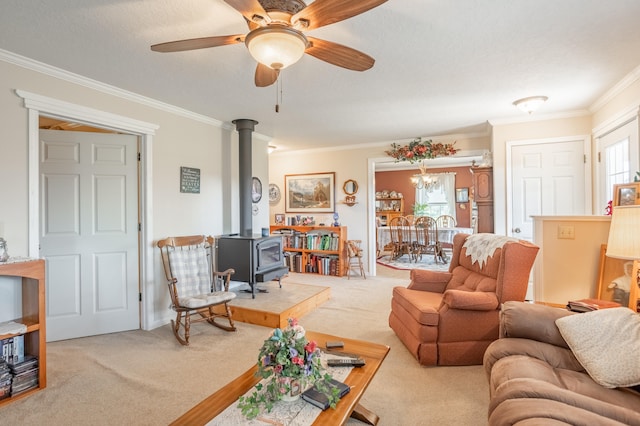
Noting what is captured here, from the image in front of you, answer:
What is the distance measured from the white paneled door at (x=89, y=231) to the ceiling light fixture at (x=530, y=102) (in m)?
4.09

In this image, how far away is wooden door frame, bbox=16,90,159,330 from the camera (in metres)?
2.56

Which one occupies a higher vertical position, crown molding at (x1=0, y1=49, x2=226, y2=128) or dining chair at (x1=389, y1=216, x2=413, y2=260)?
crown molding at (x1=0, y1=49, x2=226, y2=128)

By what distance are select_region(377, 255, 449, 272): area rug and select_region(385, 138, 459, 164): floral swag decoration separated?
233 centimetres

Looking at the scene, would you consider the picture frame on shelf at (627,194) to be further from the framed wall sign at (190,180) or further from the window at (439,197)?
the window at (439,197)

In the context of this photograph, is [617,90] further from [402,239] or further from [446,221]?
[446,221]

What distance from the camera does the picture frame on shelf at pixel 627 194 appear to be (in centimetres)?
252

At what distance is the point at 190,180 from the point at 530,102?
12.7 feet

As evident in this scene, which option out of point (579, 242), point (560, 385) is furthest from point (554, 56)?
point (560, 385)

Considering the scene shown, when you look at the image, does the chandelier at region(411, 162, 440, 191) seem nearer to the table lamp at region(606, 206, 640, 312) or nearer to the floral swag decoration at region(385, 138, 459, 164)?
the floral swag decoration at region(385, 138, 459, 164)

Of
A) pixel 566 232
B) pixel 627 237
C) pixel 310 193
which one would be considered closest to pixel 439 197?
pixel 310 193

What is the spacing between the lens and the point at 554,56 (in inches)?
99.9

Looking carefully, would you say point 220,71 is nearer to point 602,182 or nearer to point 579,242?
point 579,242

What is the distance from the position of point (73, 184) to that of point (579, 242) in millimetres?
4594

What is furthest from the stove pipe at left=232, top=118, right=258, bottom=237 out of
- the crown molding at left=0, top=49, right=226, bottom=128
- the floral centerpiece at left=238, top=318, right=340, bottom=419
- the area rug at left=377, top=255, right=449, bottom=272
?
the area rug at left=377, top=255, right=449, bottom=272
